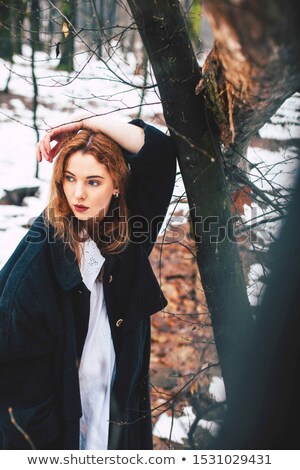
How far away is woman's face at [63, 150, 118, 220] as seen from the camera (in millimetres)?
2404

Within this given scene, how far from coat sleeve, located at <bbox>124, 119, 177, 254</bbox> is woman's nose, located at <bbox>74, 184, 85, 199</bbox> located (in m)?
0.27

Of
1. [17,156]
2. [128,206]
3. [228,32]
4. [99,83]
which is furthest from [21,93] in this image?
[228,32]

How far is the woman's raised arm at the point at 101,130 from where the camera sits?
8.14 ft

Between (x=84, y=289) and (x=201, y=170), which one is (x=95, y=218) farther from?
(x=201, y=170)

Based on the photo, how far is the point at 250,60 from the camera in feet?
5.57

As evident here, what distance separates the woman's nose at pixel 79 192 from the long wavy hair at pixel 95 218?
0.12m

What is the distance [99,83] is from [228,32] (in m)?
12.8

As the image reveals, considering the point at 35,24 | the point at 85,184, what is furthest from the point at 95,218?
the point at 35,24

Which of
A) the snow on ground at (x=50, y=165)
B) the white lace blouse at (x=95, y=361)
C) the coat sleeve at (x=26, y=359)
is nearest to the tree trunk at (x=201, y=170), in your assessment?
the white lace blouse at (x=95, y=361)

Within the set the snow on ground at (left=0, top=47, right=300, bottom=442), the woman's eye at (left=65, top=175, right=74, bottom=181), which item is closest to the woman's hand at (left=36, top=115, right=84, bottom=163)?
the woman's eye at (left=65, top=175, right=74, bottom=181)

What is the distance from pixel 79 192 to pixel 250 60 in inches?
39.8

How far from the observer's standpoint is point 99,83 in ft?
45.5

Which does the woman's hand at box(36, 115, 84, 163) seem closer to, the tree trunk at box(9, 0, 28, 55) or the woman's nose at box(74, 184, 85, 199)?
the woman's nose at box(74, 184, 85, 199)
